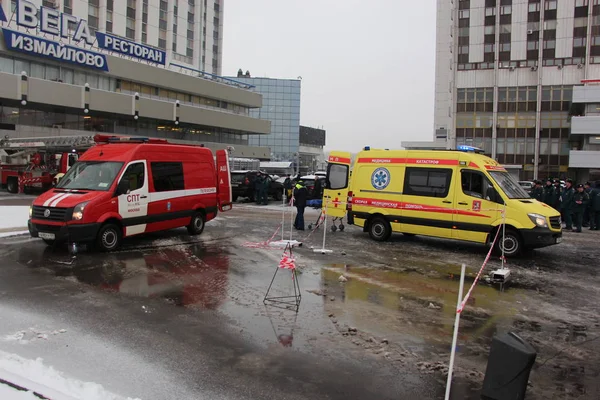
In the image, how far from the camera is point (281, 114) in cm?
10806

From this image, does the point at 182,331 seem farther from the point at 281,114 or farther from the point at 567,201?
the point at 281,114

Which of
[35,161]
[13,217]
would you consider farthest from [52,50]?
[13,217]

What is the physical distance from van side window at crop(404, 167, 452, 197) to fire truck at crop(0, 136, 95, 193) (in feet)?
60.4

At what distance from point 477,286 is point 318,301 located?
3.17m

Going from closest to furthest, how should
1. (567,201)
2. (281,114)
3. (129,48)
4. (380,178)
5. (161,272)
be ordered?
(161,272) → (380,178) → (567,201) → (129,48) → (281,114)

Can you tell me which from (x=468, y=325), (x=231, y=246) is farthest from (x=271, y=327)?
(x=231, y=246)

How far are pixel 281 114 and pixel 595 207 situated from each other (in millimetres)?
94001

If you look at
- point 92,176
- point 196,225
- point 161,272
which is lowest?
point 161,272

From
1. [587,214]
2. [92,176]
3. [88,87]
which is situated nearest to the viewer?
[92,176]

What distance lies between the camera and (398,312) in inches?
266

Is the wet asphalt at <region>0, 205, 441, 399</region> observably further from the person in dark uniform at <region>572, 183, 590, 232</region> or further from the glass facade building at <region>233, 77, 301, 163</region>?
the glass facade building at <region>233, 77, 301, 163</region>

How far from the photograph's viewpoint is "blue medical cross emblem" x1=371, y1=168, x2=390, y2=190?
12.9 meters

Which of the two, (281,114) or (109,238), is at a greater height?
(281,114)

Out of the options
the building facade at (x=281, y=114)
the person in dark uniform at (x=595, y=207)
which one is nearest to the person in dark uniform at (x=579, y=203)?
the person in dark uniform at (x=595, y=207)
